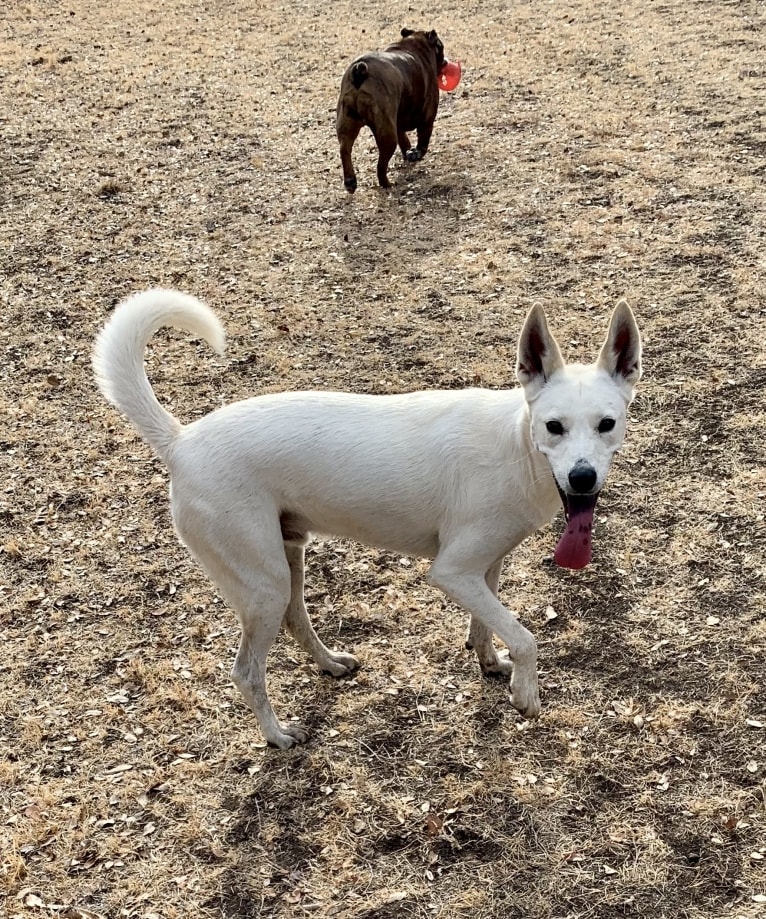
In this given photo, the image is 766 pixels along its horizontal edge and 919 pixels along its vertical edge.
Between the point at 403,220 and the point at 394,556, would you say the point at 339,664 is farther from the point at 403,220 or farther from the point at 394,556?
the point at 403,220

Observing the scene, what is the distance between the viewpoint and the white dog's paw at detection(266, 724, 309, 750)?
3.73 metres

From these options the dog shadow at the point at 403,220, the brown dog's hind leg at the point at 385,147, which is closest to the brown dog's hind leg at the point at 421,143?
the dog shadow at the point at 403,220

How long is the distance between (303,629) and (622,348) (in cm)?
181

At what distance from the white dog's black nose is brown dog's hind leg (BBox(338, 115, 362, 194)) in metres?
6.12

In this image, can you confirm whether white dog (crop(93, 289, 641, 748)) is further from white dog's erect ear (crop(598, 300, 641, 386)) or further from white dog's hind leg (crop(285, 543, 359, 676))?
white dog's hind leg (crop(285, 543, 359, 676))

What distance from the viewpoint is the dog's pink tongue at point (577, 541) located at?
125 inches

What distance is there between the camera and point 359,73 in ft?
26.6

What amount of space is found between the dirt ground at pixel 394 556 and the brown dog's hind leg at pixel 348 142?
183 mm

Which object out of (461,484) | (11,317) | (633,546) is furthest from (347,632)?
(11,317)

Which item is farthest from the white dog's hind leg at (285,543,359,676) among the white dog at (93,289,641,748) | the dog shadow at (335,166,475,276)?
the dog shadow at (335,166,475,276)

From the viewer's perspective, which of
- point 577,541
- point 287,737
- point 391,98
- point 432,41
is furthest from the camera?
point 432,41

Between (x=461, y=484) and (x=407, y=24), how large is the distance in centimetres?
1155

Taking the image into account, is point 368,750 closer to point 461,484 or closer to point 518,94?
point 461,484

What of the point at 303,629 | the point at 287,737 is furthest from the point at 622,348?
the point at 287,737
